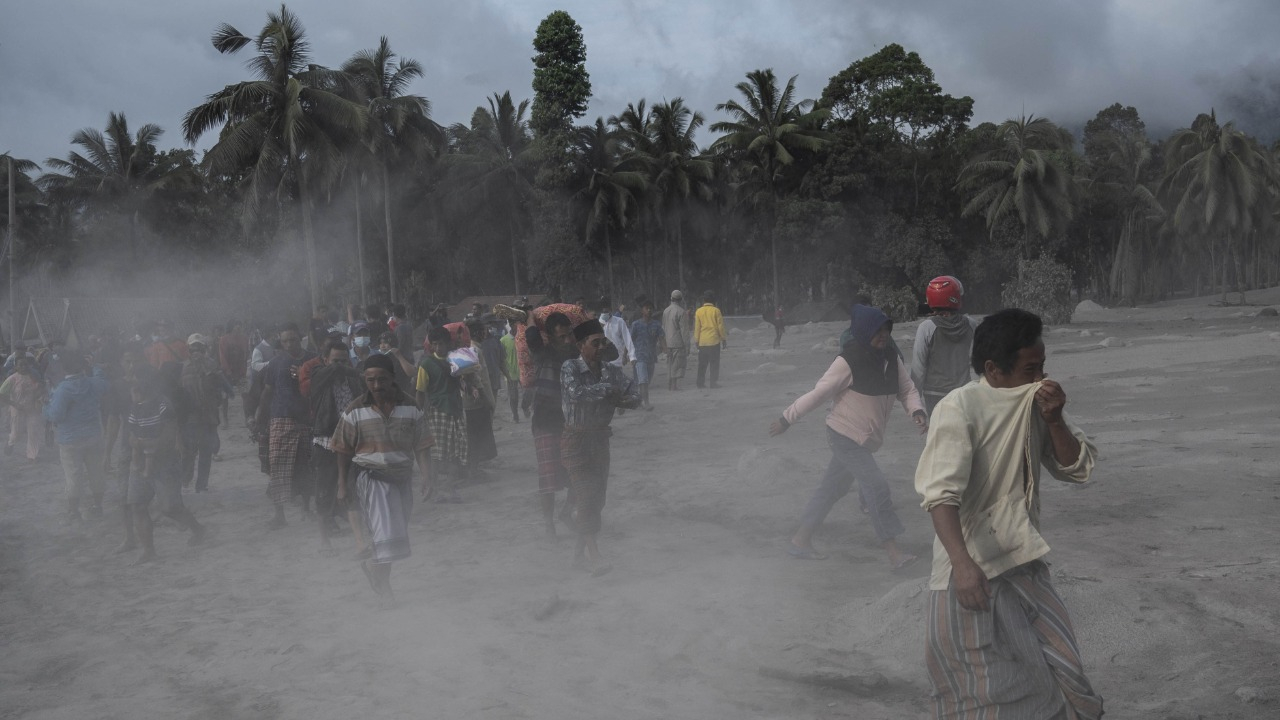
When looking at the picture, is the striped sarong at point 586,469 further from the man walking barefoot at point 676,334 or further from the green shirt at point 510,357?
the man walking barefoot at point 676,334

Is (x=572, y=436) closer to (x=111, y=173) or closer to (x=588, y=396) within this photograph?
(x=588, y=396)

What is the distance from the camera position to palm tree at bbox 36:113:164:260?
151ft

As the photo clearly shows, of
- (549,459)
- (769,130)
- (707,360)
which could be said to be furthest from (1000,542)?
(769,130)

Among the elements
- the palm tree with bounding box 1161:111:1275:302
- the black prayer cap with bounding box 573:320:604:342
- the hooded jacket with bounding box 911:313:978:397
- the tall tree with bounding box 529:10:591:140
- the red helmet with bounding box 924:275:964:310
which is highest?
the tall tree with bounding box 529:10:591:140

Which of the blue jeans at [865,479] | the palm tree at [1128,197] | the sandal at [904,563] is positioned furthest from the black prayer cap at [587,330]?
the palm tree at [1128,197]

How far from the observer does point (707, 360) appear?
18.0 metres

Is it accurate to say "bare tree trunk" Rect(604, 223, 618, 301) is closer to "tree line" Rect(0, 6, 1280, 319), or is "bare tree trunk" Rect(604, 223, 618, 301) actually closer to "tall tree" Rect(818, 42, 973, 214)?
"tree line" Rect(0, 6, 1280, 319)

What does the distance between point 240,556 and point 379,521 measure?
2.61 metres

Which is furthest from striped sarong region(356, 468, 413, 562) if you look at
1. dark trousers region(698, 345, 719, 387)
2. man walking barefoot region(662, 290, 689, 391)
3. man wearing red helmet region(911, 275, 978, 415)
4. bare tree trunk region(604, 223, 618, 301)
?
bare tree trunk region(604, 223, 618, 301)

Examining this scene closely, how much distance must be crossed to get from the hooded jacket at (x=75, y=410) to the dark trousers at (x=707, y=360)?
9750 millimetres

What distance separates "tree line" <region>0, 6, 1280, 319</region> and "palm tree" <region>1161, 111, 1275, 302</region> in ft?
0.49

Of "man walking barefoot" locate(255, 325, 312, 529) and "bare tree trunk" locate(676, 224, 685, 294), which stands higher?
"bare tree trunk" locate(676, 224, 685, 294)

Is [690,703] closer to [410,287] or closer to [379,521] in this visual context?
[379,521]

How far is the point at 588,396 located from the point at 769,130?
38679 millimetres
